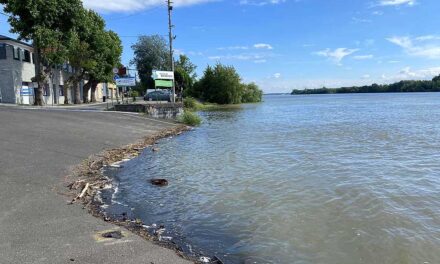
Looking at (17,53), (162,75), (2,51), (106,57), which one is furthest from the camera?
(106,57)

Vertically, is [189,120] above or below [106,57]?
below

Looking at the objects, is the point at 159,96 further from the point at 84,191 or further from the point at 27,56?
the point at 84,191

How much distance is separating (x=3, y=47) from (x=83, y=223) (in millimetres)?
38517

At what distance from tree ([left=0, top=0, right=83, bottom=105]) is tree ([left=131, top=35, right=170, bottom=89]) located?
5418 centimetres

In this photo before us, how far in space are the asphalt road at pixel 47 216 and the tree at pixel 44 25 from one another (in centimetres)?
2258

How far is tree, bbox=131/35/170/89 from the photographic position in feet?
307

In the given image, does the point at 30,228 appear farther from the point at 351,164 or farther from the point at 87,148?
the point at 351,164

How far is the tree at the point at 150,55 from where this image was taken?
307 ft

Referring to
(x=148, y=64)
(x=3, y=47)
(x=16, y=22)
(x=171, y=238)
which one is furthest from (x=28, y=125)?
(x=148, y=64)

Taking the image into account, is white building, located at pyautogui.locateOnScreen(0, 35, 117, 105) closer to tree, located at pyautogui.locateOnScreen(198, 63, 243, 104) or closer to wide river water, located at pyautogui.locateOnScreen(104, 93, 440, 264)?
wide river water, located at pyautogui.locateOnScreen(104, 93, 440, 264)

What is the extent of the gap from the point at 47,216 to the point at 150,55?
296 feet

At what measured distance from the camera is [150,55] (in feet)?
309

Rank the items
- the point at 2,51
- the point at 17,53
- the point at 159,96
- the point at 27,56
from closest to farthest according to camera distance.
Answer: the point at 2,51
the point at 17,53
the point at 27,56
the point at 159,96

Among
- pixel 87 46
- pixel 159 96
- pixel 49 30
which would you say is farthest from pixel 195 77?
pixel 49 30
